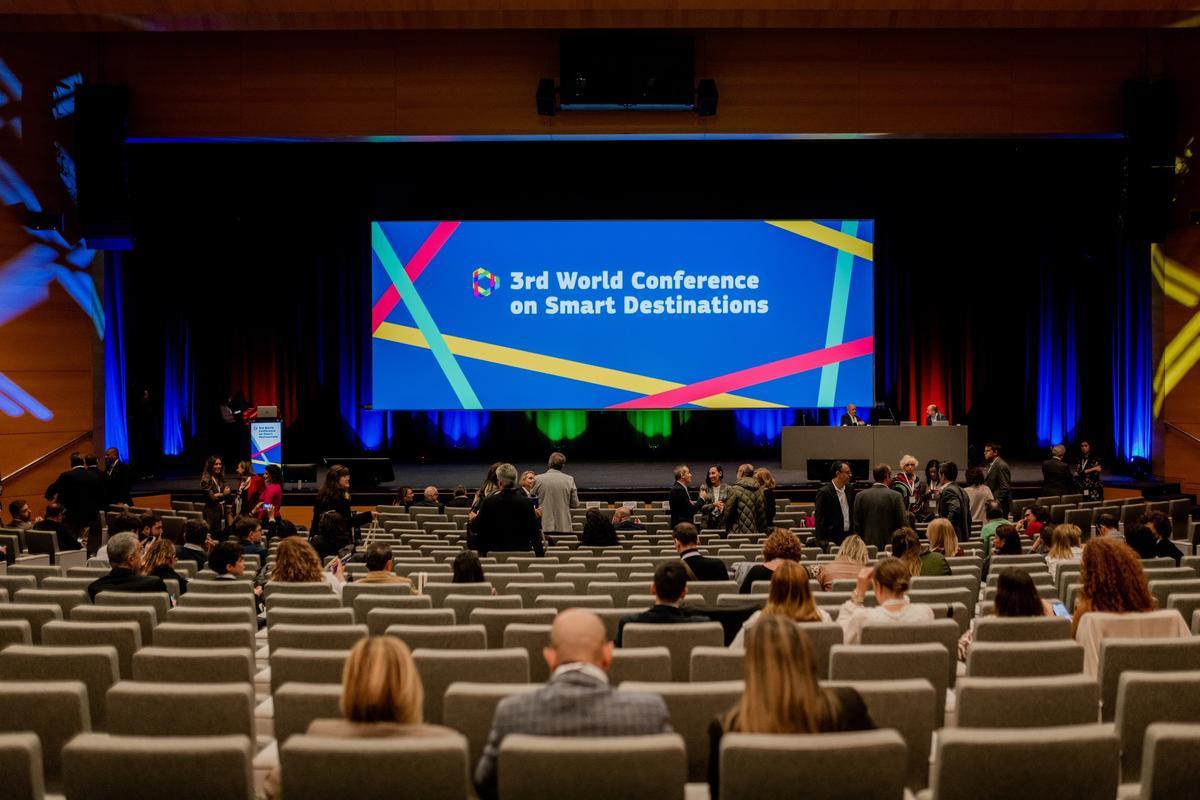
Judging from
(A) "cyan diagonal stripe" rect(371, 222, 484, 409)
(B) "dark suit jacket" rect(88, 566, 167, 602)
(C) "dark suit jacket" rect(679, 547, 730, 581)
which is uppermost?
(A) "cyan diagonal stripe" rect(371, 222, 484, 409)

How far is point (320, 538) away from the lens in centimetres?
898

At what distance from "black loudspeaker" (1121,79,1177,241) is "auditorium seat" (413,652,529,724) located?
45.9 feet

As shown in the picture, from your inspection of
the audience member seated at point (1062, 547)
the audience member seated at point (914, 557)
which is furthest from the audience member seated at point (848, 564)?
the audience member seated at point (1062, 547)

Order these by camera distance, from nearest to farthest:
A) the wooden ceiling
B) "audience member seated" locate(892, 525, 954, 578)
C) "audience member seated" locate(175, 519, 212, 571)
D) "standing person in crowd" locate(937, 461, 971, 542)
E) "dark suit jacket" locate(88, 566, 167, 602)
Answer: "dark suit jacket" locate(88, 566, 167, 602)
"audience member seated" locate(892, 525, 954, 578)
"audience member seated" locate(175, 519, 212, 571)
"standing person in crowd" locate(937, 461, 971, 542)
the wooden ceiling

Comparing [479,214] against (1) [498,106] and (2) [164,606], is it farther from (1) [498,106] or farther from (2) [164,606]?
(2) [164,606]

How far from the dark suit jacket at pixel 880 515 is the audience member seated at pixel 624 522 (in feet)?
7.74

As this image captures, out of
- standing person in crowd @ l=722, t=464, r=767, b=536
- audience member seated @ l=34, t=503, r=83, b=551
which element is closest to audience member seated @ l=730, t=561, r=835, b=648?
standing person in crowd @ l=722, t=464, r=767, b=536

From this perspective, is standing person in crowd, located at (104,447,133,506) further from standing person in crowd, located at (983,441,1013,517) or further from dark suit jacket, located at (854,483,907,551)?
standing person in crowd, located at (983,441,1013,517)

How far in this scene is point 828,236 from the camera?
18172mm

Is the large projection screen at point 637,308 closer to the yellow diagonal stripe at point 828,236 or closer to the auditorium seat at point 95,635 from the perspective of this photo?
the yellow diagonal stripe at point 828,236

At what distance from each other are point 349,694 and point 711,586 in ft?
12.0

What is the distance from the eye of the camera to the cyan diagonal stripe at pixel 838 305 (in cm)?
1814

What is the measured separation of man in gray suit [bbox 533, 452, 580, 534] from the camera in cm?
1073

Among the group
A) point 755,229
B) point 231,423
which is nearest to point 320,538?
point 231,423
